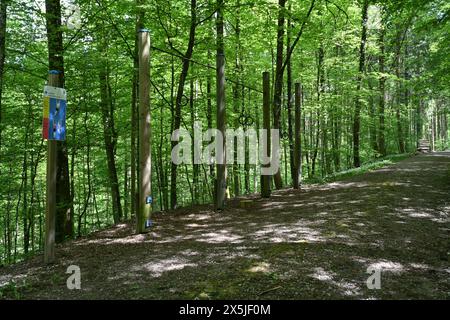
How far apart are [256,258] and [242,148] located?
40.9 feet

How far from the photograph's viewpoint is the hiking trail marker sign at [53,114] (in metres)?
4.48

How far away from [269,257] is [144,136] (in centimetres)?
293

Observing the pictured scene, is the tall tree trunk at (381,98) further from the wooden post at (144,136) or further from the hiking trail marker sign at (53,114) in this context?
the hiking trail marker sign at (53,114)

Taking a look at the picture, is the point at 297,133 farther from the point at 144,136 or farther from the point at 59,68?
the point at 59,68

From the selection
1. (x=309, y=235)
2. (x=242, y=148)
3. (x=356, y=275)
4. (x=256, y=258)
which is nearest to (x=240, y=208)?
(x=309, y=235)

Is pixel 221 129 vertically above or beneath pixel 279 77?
beneath

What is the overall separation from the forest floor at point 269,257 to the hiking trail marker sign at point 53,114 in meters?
1.68

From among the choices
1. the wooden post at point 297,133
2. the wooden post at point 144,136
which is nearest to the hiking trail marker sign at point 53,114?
the wooden post at point 144,136

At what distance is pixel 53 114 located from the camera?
14.9 ft

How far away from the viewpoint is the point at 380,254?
4445 mm

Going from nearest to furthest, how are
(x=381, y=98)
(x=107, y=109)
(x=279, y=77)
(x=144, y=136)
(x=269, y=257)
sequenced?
(x=269, y=257) → (x=144, y=136) → (x=107, y=109) → (x=279, y=77) → (x=381, y=98)

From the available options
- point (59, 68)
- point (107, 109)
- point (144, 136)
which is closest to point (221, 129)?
point (144, 136)

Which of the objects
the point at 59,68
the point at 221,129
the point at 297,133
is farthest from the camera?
the point at 297,133

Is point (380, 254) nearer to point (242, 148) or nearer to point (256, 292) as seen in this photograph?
point (256, 292)
